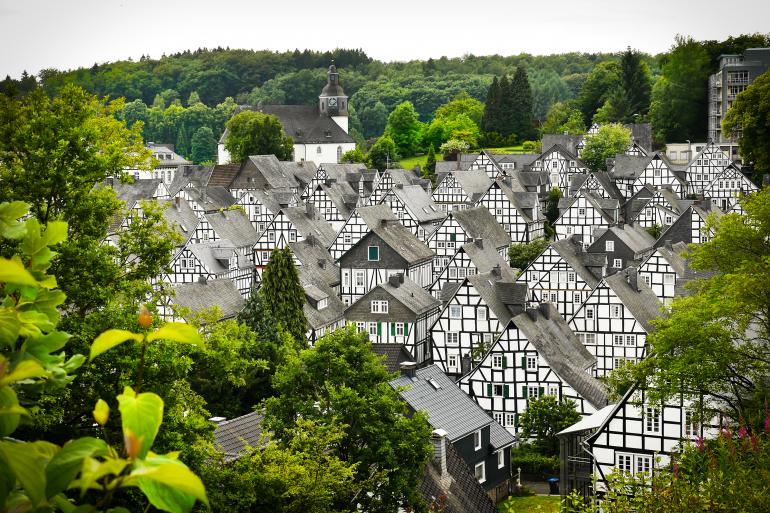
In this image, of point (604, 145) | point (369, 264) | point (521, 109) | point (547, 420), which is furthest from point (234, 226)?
point (521, 109)

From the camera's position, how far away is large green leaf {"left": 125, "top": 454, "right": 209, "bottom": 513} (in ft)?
13.2

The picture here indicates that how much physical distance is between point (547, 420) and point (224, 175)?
72.2 meters

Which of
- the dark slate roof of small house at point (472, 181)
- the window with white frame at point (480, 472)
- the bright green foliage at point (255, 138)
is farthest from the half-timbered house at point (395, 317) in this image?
the bright green foliage at point (255, 138)

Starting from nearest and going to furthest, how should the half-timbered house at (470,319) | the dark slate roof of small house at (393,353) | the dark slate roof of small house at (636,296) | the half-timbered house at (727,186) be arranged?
the dark slate roof of small house at (393,353) → the dark slate roof of small house at (636,296) → the half-timbered house at (470,319) → the half-timbered house at (727,186)

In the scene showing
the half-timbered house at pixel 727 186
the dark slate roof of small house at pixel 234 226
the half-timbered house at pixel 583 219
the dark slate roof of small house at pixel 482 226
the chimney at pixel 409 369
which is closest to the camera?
the chimney at pixel 409 369

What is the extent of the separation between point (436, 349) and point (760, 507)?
3866cm

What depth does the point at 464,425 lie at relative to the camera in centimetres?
3572

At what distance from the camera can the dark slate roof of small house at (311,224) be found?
255 feet

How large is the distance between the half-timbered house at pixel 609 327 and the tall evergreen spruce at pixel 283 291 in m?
12.3

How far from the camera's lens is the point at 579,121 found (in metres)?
128

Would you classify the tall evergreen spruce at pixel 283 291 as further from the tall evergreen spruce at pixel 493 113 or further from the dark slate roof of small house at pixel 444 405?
the tall evergreen spruce at pixel 493 113

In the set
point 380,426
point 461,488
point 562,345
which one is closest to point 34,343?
point 380,426

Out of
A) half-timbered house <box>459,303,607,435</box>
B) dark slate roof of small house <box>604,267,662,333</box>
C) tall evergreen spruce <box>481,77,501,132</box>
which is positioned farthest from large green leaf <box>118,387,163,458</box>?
tall evergreen spruce <box>481,77,501,132</box>

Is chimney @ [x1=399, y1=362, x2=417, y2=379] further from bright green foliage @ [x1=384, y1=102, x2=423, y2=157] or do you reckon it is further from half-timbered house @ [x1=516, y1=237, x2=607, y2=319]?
bright green foliage @ [x1=384, y1=102, x2=423, y2=157]
